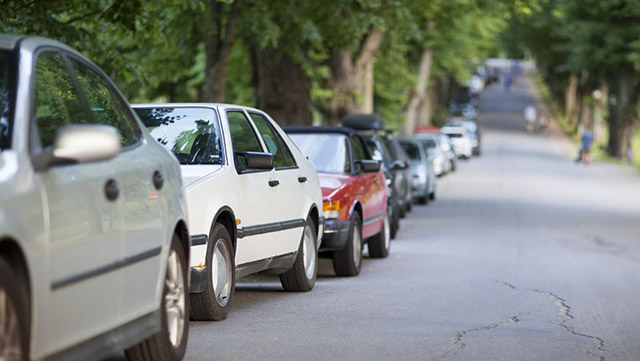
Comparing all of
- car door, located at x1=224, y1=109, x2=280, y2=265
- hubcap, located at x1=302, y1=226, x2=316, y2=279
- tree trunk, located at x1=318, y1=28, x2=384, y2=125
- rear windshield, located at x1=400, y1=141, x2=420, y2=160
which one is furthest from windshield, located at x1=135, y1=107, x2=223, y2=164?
tree trunk, located at x1=318, y1=28, x2=384, y2=125

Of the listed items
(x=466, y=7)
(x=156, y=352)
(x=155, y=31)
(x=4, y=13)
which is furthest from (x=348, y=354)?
(x=466, y=7)

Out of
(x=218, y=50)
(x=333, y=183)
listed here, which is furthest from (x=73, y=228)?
(x=218, y=50)

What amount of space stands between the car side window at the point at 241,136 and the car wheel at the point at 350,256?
292cm

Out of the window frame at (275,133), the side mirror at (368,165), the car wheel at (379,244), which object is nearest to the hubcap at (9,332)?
the window frame at (275,133)

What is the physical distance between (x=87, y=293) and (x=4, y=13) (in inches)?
305

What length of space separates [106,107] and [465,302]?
518 cm

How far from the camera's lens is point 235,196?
976 centimetres

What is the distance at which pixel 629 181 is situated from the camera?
43.2 metres

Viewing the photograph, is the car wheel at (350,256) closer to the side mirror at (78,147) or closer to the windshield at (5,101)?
the windshield at (5,101)

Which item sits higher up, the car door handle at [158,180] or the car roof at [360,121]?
the car door handle at [158,180]

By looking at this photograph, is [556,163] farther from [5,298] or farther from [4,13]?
[5,298]

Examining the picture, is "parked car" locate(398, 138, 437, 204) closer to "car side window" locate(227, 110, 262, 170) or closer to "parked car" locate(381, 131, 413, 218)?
"parked car" locate(381, 131, 413, 218)

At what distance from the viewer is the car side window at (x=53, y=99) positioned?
5836mm

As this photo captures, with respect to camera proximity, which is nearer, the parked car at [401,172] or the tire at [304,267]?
the tire at [304,267]
